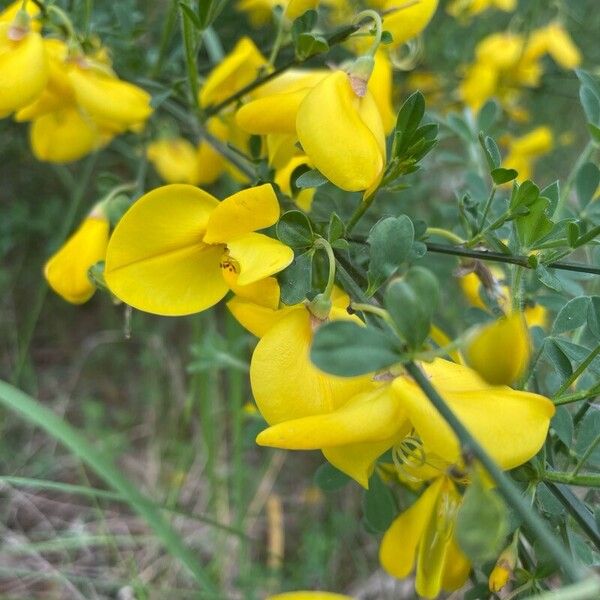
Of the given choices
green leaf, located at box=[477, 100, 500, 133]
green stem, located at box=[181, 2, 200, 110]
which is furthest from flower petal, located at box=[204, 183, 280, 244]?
green leaf, located at box=[477, 100, 500, 133]

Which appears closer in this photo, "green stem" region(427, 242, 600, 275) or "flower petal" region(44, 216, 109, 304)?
"green stem" region(427, 242, 600, 275)

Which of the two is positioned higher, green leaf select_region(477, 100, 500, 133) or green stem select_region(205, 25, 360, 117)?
green stem select_region(205, 25, 360, 117)

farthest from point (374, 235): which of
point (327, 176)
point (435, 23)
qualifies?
point (435, 23)

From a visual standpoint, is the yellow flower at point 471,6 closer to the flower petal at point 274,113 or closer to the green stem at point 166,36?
the green stem at point 166,36

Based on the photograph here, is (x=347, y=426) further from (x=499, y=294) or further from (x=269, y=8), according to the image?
(x=269, y=8)

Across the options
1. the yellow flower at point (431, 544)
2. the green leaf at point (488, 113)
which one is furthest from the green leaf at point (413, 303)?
the green leaf at point (488, 113)

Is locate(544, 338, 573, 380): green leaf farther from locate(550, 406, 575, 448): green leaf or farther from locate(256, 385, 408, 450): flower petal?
locate(256, 385, 408, 450): flower petal

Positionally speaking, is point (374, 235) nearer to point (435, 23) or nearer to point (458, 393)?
point (458, 393)
